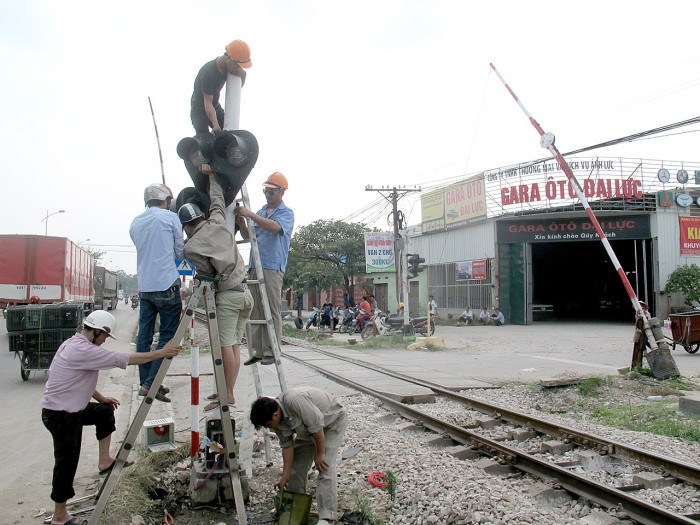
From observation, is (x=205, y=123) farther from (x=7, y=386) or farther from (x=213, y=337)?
(x=7, y=386)

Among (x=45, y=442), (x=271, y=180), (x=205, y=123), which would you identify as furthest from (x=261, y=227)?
(x=45, y=442)

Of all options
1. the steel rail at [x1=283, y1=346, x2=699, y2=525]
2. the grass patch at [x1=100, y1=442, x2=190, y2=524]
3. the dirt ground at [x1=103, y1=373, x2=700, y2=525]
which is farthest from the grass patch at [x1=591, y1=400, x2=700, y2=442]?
the grass patch at [x1=100, y1=442, x2=190, y2=524]

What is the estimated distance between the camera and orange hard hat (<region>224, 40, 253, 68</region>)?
391 cm

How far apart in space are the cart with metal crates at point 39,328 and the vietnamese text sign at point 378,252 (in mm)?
19055

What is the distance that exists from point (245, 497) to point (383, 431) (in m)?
2.71

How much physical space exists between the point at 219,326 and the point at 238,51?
75.7 inches

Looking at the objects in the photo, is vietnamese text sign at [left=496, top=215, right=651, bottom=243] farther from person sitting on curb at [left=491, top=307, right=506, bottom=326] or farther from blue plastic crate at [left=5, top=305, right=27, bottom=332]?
blue plastic crate at [left=5, top=305, right=27, bottom=332]

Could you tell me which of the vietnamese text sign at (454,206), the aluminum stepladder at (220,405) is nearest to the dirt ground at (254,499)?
the aluminum stepladder at (220,405)

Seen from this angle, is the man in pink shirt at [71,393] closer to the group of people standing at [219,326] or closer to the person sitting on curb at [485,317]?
the group of people standing at [219,326]

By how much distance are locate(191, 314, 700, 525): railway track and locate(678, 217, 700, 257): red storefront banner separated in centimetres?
2507

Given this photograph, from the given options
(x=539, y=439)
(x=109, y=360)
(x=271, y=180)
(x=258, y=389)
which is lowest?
(x=539, y=439)

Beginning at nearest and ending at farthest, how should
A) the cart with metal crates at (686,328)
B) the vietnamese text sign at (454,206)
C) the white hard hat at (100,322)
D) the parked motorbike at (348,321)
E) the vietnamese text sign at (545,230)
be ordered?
the white hard hat at (100,322) → the cart with metal crates at (686,328) → the parked motorbike at (348,321) → the vietnamese text sign at (545,230) → the vietnamese text sign at (454,206)

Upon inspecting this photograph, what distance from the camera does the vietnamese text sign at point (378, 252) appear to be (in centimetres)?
2791

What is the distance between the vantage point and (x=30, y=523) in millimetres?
3865
